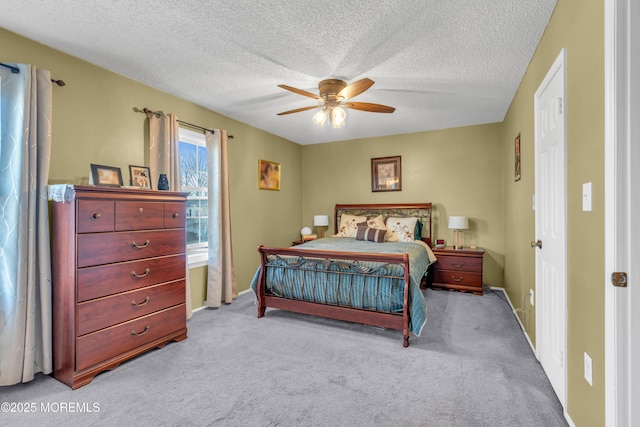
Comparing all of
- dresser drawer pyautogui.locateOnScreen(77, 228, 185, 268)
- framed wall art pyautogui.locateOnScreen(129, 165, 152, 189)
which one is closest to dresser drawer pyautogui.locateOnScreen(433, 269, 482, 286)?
dresser drawer pyautogui.locateOnScreen(77, 228, 185, 268)

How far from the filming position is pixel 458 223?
452 centimetres

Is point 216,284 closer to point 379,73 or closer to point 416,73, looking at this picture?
point 379,73

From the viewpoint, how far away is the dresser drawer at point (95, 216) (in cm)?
212

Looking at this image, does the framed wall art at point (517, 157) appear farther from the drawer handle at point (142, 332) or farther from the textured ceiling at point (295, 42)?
the drawer handle at point (142, 332)

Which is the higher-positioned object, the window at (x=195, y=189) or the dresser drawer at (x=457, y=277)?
the window at (x=195, y=189)

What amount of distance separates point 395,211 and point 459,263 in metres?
1.37

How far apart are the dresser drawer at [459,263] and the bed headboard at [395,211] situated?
18.6 inches

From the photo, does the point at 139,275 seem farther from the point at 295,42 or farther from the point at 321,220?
the point at 321,220

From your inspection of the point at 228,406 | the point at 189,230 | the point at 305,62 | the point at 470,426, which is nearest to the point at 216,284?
the point at 189,230

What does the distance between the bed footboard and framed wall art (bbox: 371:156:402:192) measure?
8.72ft

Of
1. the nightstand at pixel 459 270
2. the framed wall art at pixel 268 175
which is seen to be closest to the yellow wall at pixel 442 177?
the nightstand at pixel 459 270

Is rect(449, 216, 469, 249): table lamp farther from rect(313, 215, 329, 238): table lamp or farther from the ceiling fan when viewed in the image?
the ceiling fan

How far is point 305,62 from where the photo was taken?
2.66m

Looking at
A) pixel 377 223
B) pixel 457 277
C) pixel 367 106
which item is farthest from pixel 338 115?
pixel 457 277
